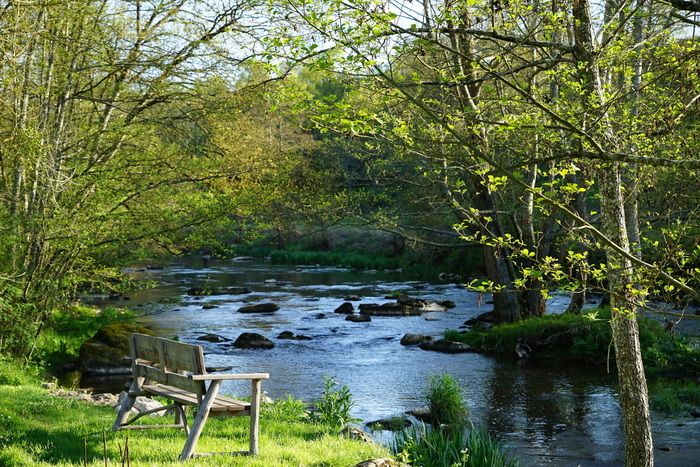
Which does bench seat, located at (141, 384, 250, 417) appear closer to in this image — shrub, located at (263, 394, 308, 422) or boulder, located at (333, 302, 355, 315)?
shrub, located at (263, 394, 308, 422)

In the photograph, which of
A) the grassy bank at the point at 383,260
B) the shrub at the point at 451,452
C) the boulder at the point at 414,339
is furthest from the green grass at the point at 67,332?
the grassy bank at the point at 383,260

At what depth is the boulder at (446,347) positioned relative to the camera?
826 inches

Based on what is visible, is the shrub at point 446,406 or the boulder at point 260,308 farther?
the boulder at point 260,308

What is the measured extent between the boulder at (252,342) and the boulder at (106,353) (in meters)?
3.35

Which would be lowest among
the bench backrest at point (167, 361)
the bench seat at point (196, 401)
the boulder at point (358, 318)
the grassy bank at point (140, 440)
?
the boulder at point (358, 318)

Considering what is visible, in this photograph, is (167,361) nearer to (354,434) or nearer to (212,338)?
(354,434)

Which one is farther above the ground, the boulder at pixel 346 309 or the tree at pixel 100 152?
the tree at pixel 100 152

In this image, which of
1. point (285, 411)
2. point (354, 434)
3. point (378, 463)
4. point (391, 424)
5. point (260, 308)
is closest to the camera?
point (378, 463)

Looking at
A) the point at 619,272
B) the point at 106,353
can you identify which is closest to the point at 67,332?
the point at 106,353

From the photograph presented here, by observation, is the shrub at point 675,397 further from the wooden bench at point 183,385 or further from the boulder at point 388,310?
the boulder at point 388,310

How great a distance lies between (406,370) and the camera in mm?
18531

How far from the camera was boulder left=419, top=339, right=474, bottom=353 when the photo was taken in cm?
2098

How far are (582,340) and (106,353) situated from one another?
11.1 metres

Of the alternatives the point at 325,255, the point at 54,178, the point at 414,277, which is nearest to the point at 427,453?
the point at 54,178
